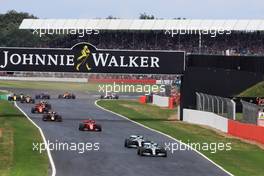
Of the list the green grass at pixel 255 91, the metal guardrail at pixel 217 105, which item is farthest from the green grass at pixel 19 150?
the green grass at pixel 255 91

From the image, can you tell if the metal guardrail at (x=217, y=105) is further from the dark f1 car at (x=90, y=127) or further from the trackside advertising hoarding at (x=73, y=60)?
the dark f1 car at (x=90, y=127)

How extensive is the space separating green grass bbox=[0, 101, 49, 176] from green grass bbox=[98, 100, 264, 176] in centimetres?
789

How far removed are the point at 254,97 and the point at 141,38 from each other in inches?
1904

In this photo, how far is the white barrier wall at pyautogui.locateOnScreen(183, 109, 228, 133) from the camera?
165 ft

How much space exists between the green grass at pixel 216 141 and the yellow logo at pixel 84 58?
6314 mm

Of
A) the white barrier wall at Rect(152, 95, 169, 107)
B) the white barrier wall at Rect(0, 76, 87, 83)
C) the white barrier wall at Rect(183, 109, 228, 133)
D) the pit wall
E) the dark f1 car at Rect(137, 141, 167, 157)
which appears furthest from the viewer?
the white barrier wall at Rect(0, 76, 87, 83)

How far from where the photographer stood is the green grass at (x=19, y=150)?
99.0ft

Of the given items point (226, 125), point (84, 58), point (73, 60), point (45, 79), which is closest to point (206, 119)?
point (226, 125)

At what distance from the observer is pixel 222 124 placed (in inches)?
1984

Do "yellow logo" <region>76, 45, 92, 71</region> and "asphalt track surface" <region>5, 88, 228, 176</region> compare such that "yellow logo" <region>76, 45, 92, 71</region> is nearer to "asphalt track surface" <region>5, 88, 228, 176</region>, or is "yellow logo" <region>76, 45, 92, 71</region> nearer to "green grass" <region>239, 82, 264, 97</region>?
"asphalt track surface" <region>5, 88, 228, 176</region>

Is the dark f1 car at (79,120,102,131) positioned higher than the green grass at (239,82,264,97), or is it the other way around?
the green grass at (239,82,264,97)

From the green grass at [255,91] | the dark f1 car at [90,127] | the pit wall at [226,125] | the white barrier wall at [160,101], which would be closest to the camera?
the pit wall at [226,125]

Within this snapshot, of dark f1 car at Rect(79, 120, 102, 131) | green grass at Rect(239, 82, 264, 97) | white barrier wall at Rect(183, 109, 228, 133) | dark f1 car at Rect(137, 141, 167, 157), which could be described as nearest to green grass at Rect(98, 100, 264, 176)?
white barrier wall at Rect(183, 109, 228, 133)

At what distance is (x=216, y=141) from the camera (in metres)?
43.7
